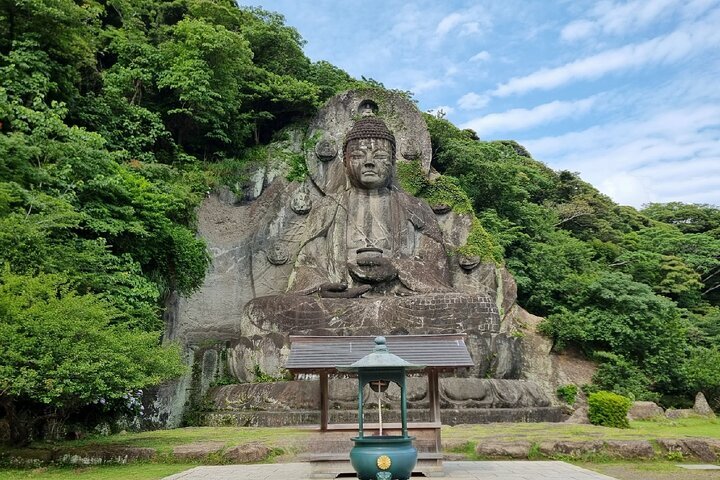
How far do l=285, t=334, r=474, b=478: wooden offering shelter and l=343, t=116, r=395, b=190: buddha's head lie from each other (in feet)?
26.9

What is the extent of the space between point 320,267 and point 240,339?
2.90 metres

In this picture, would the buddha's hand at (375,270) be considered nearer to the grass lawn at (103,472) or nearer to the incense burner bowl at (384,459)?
the grass lawn at (103,472)

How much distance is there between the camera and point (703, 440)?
8.00 meters

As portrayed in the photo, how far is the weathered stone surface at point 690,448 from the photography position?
7863 mm

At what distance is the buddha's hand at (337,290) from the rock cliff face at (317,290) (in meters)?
0.13

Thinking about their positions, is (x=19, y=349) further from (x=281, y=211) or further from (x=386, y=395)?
(x=281, y=211)

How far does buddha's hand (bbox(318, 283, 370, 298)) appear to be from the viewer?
13.6 meters

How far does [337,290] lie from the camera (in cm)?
1373

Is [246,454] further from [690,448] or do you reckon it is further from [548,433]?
[690,448]

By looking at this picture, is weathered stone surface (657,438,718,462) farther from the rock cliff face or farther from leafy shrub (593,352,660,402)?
leafy shrub (593,352,660,402)

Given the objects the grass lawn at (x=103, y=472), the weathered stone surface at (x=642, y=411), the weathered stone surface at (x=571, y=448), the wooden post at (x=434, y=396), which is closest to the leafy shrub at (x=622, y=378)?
the weathered stone surface at (x=642, y=411)

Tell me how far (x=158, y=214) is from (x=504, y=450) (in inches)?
291

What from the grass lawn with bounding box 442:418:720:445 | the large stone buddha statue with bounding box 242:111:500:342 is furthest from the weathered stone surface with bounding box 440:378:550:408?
the large stone buddha statue with bounding box 242:111:500:342

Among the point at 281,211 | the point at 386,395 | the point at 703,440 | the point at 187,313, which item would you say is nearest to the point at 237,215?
the point at 281,211
